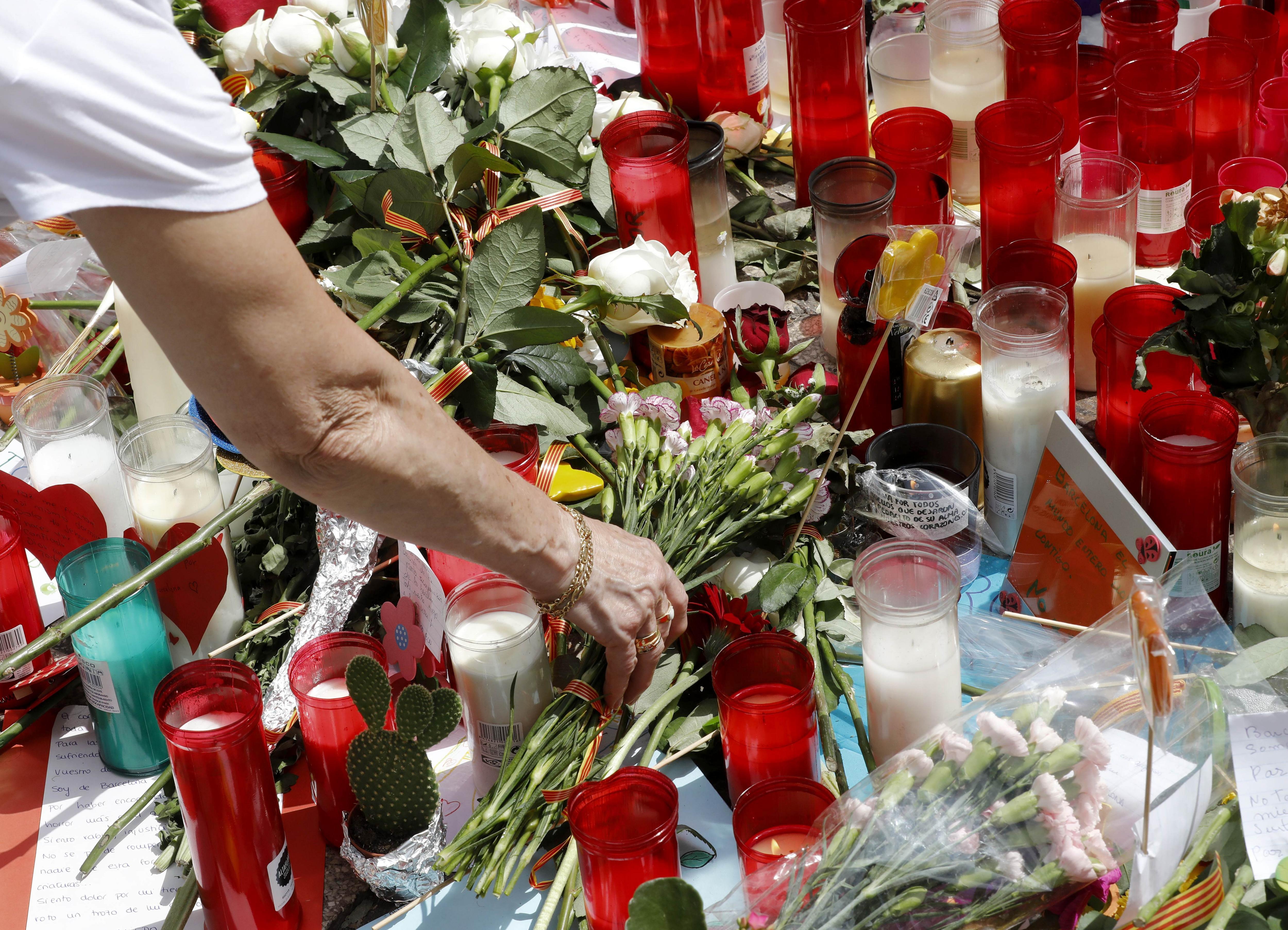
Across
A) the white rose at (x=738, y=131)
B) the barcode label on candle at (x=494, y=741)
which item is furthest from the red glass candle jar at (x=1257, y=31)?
the barcode label on candle at (x=494, y=741)

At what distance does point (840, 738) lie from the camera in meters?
1.15

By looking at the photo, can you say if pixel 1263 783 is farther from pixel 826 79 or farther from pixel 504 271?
pixel 826 79

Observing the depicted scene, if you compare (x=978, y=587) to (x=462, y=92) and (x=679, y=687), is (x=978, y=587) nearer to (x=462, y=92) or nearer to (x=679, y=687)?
(x=679, y=687)

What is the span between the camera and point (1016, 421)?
1274 mm

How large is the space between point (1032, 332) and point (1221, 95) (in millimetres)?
629

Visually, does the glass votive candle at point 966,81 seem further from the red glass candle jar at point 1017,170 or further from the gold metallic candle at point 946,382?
the gold metallic candle at point 946,382

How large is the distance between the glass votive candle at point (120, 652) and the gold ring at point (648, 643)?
49 cm

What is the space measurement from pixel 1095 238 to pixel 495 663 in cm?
96

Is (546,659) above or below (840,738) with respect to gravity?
above

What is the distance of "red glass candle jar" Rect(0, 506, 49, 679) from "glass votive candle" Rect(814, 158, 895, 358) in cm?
100

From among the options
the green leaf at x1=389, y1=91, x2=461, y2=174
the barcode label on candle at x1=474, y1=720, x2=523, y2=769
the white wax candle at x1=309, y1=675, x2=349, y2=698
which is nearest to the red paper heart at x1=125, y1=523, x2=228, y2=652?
the white wax candle at x1=309, y1=675, x2=349, y2=698

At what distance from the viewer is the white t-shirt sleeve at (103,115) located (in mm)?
643

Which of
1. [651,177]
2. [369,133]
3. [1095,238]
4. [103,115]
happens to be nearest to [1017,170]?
[1095,238]

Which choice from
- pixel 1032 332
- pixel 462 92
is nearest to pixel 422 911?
pixel 1032 332
